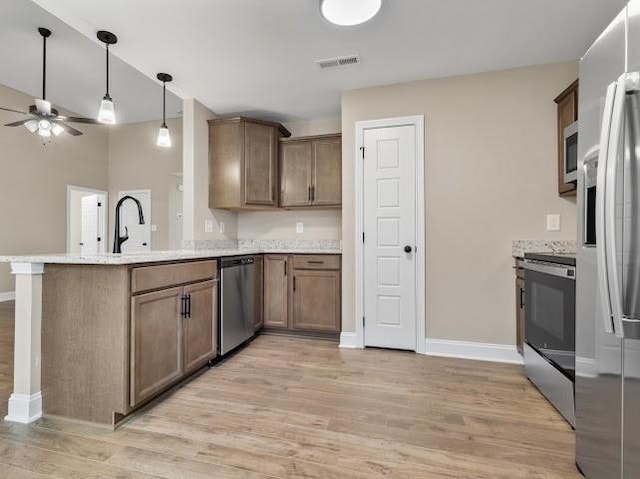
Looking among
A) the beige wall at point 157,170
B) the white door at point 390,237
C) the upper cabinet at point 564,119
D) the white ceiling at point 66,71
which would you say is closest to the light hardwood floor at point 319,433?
the white door at point 390,237

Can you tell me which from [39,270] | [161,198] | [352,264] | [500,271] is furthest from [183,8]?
[161,198]

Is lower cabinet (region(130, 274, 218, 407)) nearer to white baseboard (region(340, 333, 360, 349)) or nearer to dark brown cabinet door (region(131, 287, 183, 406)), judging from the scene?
dark brown cabinet door (region(131, 287, 183, 406))

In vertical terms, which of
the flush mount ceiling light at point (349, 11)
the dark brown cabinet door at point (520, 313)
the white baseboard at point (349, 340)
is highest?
the flush mount ceiling light at point (349, 11)

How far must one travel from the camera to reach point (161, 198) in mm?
5613

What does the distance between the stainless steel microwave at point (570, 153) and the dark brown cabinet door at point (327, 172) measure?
202 cm

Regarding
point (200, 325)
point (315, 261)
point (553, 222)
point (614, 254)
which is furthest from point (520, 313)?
point (200, 325)

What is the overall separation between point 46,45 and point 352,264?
3.76 m

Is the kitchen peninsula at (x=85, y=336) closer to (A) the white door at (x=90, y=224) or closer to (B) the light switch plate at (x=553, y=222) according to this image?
(B) the light switch plate at (x=553, y=222)

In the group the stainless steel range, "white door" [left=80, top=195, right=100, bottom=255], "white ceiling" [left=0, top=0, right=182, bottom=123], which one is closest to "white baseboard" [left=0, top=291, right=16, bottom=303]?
"white door" [left=80, top=195, right=100, bottom=255]

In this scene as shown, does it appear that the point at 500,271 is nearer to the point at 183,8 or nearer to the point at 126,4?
the point at 183,8

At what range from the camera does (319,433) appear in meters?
1.66

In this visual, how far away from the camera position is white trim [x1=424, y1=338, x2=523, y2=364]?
2.67m

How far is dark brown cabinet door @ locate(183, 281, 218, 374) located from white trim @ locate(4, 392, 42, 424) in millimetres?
786

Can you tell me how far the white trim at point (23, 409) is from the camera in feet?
5.65
